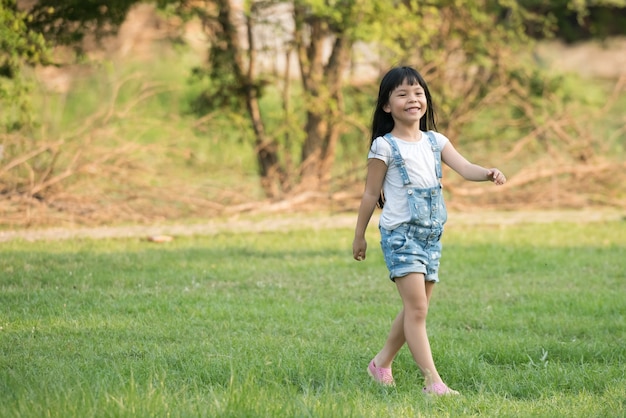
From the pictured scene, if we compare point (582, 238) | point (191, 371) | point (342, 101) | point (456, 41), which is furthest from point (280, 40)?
point (191, 371)

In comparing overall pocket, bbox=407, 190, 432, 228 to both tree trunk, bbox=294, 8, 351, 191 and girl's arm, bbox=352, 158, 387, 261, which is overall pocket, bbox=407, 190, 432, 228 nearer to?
girl's arm, bbox=352, 158, 387, 261

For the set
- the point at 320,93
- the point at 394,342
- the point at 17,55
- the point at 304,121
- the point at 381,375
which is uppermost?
the point at 17,55

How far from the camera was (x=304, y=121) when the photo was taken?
1451 cm

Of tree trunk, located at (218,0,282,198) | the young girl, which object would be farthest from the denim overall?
tree trunk, located at (218,0,282,198)

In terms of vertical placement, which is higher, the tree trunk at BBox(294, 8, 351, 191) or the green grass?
the tree trunk at BBox(294, 8, 351, 191)

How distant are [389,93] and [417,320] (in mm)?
1175

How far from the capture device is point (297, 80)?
16141mm

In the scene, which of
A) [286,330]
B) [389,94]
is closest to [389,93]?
[389,94]

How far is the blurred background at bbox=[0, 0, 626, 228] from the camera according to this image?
1112 centimetres

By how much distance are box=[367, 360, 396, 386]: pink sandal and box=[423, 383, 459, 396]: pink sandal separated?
22 cm

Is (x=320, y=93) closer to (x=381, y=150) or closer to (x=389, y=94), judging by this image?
(x=389, y=94)

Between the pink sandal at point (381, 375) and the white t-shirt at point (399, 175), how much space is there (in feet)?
2.45

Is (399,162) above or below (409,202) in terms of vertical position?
above

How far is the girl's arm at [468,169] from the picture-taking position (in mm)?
4594
